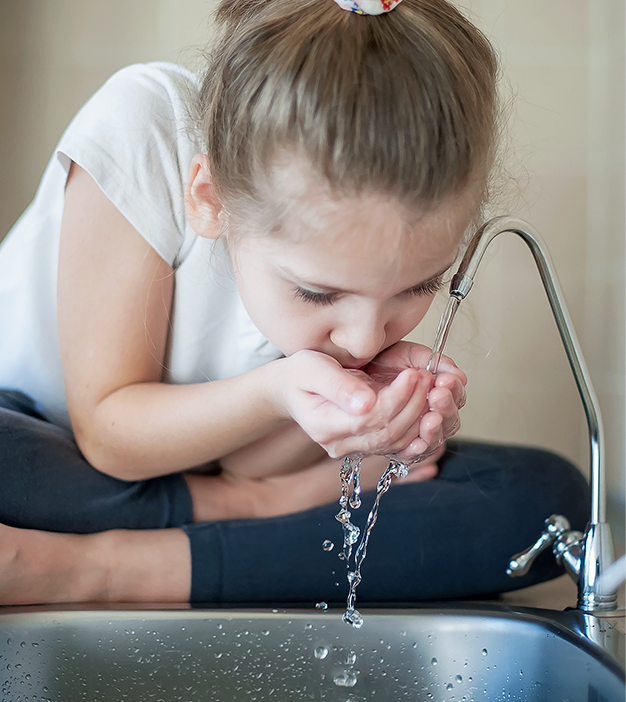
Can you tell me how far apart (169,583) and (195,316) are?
321mm

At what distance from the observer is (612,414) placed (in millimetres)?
1368

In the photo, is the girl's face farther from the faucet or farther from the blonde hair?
the faucet

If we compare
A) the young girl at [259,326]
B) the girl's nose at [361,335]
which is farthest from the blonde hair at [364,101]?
the girl's nose at [361,335]

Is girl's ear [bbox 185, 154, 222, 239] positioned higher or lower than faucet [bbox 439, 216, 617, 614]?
higher

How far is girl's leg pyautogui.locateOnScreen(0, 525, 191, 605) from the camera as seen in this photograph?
724mm

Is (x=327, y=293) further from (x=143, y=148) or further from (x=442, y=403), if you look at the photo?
(x=143, y=148)

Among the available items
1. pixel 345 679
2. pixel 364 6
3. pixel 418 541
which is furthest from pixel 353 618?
pixel 364 6

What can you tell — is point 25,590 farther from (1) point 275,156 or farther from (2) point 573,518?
(2) point 573,518

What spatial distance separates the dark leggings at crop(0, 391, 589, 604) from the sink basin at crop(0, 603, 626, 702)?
92 mm

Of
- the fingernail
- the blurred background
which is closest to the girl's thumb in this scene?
the fingernail

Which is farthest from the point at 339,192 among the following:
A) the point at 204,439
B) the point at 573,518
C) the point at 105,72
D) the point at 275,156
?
the point at 105,72

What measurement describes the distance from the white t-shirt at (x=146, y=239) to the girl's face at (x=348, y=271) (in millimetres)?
207

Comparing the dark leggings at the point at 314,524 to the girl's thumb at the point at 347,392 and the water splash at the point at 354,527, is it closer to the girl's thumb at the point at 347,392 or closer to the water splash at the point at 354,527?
the water splash at the point at 354,527

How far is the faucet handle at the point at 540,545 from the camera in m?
0.82
